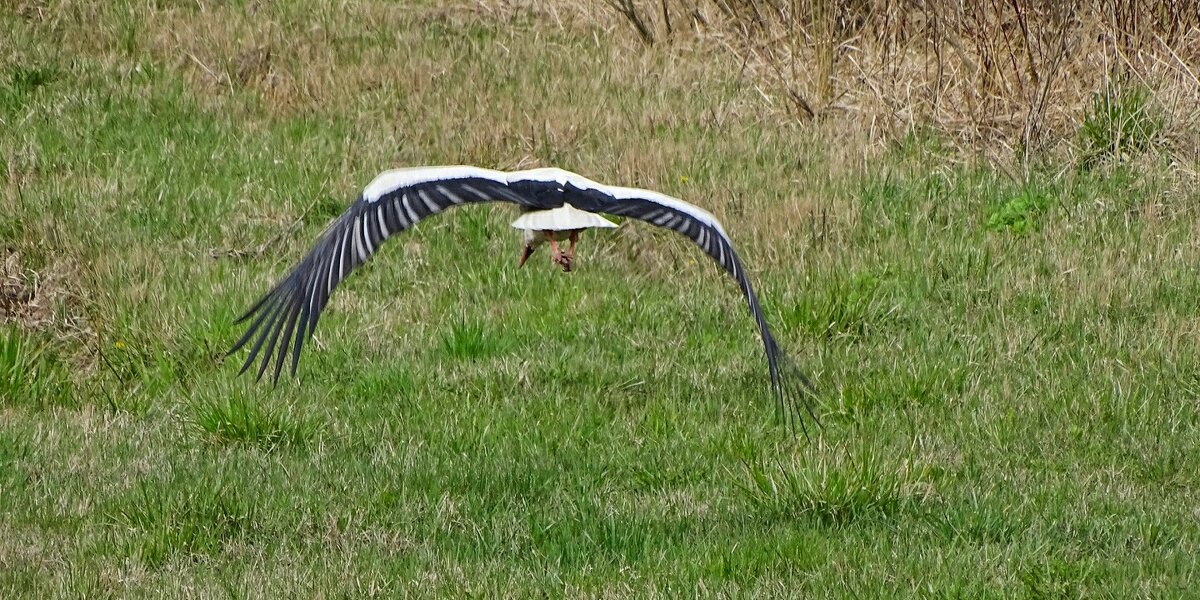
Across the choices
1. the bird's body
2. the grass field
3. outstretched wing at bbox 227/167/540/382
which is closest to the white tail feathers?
the bird's body

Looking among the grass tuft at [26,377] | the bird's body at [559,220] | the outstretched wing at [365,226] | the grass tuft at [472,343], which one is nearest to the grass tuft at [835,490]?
the bird's body at [559,220]

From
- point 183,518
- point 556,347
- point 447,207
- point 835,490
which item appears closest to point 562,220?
point 447,207

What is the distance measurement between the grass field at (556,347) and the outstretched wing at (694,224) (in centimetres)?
24

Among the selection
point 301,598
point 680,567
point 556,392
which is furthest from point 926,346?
point 301,598

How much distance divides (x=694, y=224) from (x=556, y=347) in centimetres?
157

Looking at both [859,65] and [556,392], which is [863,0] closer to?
[859,65]

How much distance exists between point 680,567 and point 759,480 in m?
0.60

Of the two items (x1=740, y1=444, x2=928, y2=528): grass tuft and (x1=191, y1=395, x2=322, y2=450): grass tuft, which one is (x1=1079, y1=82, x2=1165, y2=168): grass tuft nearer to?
(x1=740, y1=444, x2=928, y2=528): grass tuft


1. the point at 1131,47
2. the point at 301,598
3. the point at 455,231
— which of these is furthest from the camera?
the point at 1131,47

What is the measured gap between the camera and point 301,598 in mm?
4684

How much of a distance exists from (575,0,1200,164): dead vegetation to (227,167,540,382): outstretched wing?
3.93 metres

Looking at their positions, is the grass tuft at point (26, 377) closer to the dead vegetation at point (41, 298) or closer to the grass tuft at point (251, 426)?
the dead vegetation at point (41, 298)

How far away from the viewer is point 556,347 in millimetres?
6934

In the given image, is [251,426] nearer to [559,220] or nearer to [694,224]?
[559,220]
